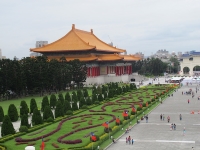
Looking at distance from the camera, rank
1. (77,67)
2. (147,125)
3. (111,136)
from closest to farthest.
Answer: (111,136) → (147,125) → (77,67)

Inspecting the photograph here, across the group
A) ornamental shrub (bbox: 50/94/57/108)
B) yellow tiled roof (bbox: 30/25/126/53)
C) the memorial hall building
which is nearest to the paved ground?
ornamental shrub (bbox: 50/94/57/108)

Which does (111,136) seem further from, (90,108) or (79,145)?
(90,108)

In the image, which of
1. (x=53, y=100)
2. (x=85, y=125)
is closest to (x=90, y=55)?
(x=53, y=100)

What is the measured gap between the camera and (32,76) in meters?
47.7

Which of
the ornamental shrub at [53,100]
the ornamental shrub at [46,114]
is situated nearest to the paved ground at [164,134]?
the ornamental shrub at [46,114]

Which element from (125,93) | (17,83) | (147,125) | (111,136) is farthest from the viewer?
(125,93)

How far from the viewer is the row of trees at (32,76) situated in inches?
1769

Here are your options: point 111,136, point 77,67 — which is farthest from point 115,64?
point 111,136

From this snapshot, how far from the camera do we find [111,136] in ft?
74.4

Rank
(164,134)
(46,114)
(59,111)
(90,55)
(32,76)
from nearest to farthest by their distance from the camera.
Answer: (164,134), (46,114), (59,111), (32,76), (90,55)

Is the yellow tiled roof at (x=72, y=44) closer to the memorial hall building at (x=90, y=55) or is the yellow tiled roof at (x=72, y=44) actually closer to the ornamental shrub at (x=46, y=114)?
the memorial hall building at (x=90, y=55)

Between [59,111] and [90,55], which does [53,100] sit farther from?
[90,55]

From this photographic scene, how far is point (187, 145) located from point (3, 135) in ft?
41.0

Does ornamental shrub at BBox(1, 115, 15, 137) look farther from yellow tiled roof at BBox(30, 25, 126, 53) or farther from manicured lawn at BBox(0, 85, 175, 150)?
yellow tiled roof at BBox(30, 25, 126, 53)
